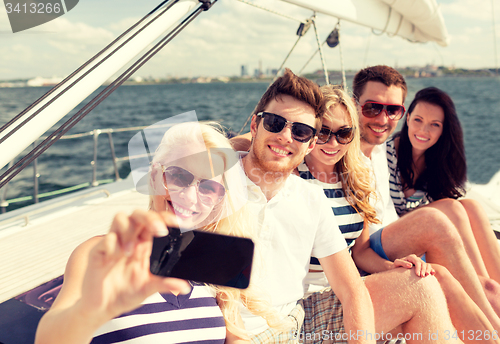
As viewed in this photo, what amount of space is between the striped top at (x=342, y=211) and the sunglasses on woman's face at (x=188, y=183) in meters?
0.97

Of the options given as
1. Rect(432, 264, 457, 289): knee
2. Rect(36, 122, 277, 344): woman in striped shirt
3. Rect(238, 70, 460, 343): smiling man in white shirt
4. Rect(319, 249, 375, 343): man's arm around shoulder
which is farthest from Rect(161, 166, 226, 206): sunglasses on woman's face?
Rect(432, 264, 457, 289): knee

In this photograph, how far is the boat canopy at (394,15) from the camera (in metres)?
2.95

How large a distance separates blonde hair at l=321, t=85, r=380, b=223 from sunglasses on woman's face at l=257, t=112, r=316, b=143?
0.28m

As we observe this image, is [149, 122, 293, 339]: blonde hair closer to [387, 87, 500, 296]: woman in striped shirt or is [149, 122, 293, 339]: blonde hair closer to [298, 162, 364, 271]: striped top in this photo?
[298, 162, 364, 271]: striped top

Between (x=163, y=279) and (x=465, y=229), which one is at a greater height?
(x=163, y=279)

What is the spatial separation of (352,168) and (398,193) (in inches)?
32.6

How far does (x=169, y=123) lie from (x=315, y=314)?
4.06 ft

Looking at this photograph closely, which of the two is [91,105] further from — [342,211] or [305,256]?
[342,211]

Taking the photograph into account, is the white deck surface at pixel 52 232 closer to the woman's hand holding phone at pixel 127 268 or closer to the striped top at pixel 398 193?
the striped top at pixel 398 193

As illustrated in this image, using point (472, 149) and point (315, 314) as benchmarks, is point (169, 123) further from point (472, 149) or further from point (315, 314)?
point (472, 149)

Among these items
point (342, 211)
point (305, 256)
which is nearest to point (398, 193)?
point (342, 211)

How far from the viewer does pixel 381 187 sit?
2.35 m

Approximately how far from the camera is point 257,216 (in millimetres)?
1572

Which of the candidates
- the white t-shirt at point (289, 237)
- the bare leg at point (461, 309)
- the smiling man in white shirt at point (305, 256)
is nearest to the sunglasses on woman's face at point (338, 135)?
the smiling man in white shirt at point (305, 256)
